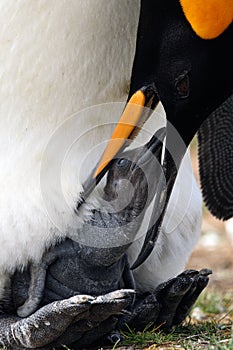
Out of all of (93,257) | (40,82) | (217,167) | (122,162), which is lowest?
(217,167)

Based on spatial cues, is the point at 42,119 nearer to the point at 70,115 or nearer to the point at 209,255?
the point at 70,115

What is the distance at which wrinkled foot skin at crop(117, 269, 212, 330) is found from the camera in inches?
125

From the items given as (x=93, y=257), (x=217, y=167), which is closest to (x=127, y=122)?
(x=93, y=257)

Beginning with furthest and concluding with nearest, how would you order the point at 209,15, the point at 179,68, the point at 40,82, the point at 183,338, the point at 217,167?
1. the point at 217,167
2. the point at 183,338
3. the point at 40,82
4. the point at 179,68
5. the point at 209,15

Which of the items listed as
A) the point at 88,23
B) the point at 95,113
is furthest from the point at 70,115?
the point at 88,23

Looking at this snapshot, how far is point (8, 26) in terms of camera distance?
10.0ft

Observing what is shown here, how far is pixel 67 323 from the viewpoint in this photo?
2924 millimetres

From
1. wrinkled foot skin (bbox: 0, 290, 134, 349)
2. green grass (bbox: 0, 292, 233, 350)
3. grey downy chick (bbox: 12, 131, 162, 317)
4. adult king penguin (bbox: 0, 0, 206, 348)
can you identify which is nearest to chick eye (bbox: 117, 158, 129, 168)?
grey downy chick (bbox: 12, 131, 162, 317)

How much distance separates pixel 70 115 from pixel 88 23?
30cm

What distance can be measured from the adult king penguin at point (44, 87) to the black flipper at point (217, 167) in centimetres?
90

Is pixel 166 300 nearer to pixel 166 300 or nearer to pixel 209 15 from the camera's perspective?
pixel 166 300

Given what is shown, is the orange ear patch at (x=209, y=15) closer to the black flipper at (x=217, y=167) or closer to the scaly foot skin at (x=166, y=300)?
the scaly foot skin at (x=166, y=300)

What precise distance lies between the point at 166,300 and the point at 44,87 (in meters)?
0.80

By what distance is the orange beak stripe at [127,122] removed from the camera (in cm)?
294
